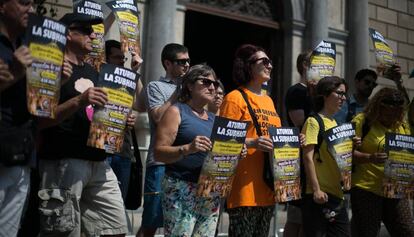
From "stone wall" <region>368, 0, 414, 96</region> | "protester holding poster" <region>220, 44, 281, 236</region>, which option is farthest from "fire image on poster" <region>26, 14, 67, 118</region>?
"stone wall" <region>368, 0, 414, 96</region>

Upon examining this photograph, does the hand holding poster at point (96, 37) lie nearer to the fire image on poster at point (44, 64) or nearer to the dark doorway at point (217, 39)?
the fire image on poster at point (44, 64)

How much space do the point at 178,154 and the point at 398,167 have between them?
2.08 meters

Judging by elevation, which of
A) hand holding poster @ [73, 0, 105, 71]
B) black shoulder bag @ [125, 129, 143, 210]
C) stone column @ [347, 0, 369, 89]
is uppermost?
stone column @ [347, 0, 369, 89]

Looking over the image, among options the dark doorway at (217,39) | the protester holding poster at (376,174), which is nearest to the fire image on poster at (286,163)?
the protester holding poster at (376,174)

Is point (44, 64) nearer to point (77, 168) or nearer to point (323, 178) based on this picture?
point (77, 168)

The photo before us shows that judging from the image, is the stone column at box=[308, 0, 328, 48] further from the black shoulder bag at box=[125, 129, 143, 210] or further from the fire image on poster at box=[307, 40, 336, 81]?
the black shoulder bag at box=[125, 129, 143, 210]

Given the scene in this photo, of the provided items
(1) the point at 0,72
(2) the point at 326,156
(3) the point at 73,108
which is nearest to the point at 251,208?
(2) the point at 326,156

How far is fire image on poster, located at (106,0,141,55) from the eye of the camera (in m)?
4.45

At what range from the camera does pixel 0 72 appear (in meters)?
2.68

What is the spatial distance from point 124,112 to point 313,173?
1604 millimetres

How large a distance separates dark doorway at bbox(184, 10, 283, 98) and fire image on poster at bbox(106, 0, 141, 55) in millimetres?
6595

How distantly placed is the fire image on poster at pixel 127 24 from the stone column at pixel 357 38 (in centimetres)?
693

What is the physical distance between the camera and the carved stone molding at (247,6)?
31.7 ft

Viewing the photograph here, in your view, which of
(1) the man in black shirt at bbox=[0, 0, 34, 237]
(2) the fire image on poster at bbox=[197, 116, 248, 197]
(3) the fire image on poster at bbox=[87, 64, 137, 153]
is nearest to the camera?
(1) the man in black shirt at bbox=[0, 0, 34, 237]
